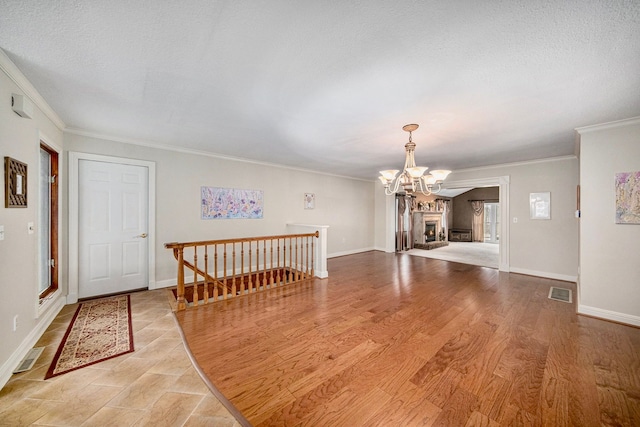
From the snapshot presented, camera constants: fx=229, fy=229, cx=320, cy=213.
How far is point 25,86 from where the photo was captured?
2.04 meters

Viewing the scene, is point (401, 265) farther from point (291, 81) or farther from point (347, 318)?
point (291, 81)

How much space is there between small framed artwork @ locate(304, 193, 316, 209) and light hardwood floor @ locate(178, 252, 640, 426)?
285 centimetres

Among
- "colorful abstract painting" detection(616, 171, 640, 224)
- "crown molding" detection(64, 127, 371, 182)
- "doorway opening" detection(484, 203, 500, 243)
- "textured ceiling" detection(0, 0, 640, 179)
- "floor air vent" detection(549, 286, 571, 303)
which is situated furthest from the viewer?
"doorway opening" detection(484, 203, 500, 243)

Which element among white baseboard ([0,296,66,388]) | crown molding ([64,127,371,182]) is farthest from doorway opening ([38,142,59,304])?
crown molding ([64,127,371,182])

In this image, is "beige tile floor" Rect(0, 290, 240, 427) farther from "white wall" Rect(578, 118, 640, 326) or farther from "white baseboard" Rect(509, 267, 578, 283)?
"white baseboard" Rect(509, 267, 578, 283)

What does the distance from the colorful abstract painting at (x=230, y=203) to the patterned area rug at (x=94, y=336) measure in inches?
75.7

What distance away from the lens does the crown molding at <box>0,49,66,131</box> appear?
1.73m

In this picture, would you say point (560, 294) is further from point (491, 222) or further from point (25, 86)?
point (491, 222)

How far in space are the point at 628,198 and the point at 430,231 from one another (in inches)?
276

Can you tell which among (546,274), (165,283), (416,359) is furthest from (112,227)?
(546,274)

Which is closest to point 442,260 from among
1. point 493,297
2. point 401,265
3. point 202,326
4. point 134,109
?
point 401,265

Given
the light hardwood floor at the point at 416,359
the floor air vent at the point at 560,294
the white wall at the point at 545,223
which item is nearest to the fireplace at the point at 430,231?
the white wall at the point at 545,223

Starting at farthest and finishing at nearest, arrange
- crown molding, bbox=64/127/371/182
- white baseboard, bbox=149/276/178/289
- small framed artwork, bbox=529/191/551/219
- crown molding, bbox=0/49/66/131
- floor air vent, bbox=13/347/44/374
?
small framed artwork, bbox=529/191/551/219, white baseboard, bbox=149/276/178/289, crown molding, bbox=64/127/371/182, floor air vent, bbox=13/347/44/374, crown molding, bbox=0/49/66/131

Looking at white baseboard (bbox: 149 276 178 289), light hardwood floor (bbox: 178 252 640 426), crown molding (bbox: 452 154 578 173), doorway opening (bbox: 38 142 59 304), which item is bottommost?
light hardwood floor (bbox: 178 252 640 426)
